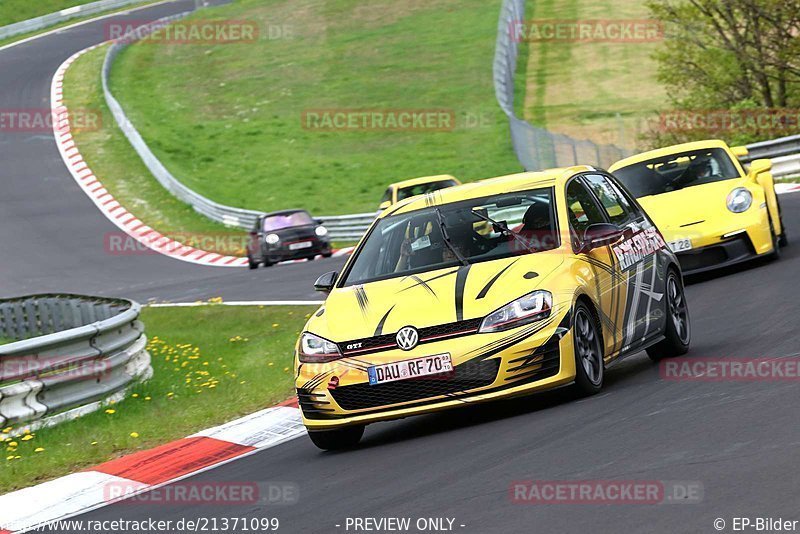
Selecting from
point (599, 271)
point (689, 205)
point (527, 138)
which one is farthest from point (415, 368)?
point (527, 138)

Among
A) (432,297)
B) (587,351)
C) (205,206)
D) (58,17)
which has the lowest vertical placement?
(205,206)

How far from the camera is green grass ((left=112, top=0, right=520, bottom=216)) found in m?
40.6

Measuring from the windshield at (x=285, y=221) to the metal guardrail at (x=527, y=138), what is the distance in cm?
600

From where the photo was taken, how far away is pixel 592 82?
5003cm

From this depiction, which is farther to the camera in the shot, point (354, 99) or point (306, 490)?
point (354, 99)

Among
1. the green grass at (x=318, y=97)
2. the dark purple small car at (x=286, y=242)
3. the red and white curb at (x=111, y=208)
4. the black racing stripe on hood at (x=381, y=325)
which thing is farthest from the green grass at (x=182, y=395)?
the green grass at (x=318, y=97)

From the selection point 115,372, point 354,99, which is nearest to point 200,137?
point 354,99

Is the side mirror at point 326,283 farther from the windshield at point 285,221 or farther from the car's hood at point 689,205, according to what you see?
the windshield at point 285,221

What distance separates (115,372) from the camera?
37.5 feet

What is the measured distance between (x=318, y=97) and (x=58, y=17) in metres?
24.4

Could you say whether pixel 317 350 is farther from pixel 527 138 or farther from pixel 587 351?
pixel 527 138

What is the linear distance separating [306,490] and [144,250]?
2666 centimetres

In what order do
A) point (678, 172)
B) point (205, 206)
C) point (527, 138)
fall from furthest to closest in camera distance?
point (205, 206), point (527, 138), point (678, 172)

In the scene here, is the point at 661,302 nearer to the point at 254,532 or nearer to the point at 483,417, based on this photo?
the point at 483,417
